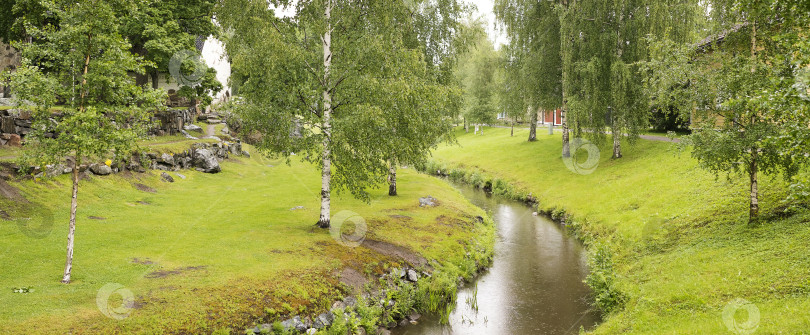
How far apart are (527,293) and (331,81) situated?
11.6m

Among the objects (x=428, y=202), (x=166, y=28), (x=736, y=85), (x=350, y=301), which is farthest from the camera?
(x=166, y=28)

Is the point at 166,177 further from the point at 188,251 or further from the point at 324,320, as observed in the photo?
the point at 324,320

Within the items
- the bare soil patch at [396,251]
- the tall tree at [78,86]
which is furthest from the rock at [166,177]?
the bare soil patch at [396,251]

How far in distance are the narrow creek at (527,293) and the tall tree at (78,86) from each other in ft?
35.1

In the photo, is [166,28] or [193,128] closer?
[166,28]

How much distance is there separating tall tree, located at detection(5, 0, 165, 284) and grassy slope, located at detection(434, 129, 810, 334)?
15.8m

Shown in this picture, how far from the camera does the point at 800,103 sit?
980 centimetres

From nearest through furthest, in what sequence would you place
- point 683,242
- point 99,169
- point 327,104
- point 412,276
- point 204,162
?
1. point 412,276
2. point 683,242
3. point 327,104
4. point 99,169
5. point 204,162

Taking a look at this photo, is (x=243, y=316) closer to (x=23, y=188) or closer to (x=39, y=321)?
(x=39, y=321)

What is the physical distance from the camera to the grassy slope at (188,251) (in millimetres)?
12609

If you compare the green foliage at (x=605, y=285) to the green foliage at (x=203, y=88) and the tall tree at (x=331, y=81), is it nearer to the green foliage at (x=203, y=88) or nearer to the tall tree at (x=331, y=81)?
the tall tree at (x=331, y=81)

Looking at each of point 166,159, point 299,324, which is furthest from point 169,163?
Answer: point 299,324

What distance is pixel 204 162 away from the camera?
105ft

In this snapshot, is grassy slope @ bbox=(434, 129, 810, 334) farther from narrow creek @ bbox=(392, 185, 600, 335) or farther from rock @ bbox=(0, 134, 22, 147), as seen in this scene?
rock @ bbox=(0, 134, 22, 147)
